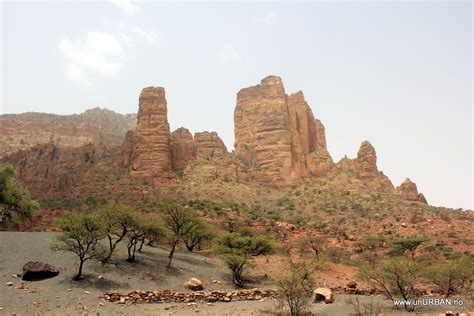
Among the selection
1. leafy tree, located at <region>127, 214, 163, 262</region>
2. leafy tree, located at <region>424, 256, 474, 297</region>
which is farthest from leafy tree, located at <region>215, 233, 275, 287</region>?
leafy tree, located at <region>424, 256, 474, 297</region>

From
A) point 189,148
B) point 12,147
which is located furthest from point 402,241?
point 12,147

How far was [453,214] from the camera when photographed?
61.1 metres

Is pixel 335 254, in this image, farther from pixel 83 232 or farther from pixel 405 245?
pixel 83 232

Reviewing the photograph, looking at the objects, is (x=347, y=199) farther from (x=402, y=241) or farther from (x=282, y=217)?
(x=402, y=241)

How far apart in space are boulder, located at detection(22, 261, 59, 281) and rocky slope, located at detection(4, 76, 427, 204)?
38.6 metres

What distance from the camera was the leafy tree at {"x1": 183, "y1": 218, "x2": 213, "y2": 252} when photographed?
38.6m

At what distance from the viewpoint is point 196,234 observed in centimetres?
3944

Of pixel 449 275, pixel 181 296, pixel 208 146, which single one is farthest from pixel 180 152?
pixel 449 275

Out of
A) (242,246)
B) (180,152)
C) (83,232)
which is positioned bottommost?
(242,246)

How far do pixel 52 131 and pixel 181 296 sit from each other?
106737 mm

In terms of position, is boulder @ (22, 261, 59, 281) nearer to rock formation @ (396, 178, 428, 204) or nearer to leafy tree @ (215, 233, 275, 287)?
leafy tree @ (215, 233, 275, 287)

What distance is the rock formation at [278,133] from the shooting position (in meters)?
84.9

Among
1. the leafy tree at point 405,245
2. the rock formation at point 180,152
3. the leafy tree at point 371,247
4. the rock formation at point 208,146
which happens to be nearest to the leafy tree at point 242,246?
the leafy tree at point 371,247

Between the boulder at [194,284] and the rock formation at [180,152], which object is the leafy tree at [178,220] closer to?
the boulder at [194,284]
